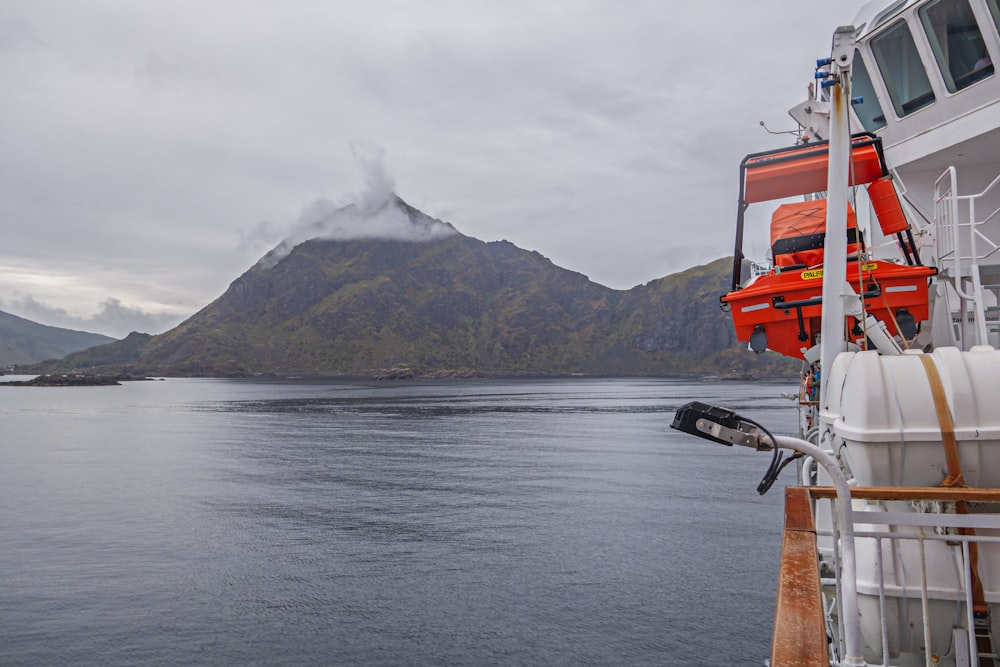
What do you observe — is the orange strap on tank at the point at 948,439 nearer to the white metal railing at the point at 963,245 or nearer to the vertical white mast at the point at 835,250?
the vertical white mast at the point at 835,250

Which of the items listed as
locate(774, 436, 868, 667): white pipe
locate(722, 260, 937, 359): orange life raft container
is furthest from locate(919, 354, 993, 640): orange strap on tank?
locate(722, 260, 937, 359): orange life raft container

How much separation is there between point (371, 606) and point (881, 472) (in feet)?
47.0

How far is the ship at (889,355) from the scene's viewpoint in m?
4.16

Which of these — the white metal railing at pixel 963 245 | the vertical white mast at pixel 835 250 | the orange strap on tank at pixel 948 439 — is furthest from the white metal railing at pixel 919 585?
the white metal railing at pixel 963 245

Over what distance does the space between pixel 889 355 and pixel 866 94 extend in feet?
31.5

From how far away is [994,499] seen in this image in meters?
4.02

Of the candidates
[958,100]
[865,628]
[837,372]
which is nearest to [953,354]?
[837,372]

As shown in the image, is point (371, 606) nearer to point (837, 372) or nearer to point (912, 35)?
point (837, 372)

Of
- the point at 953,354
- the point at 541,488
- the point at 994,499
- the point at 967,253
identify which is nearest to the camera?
the point at 994,499

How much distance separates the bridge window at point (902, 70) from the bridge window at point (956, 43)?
0.35 meters

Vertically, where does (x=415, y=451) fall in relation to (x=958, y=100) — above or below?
below

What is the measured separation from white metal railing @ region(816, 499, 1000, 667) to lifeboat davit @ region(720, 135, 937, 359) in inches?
202

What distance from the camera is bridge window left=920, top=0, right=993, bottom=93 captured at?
1109 centimetres

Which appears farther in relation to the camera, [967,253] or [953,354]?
[967,253]
